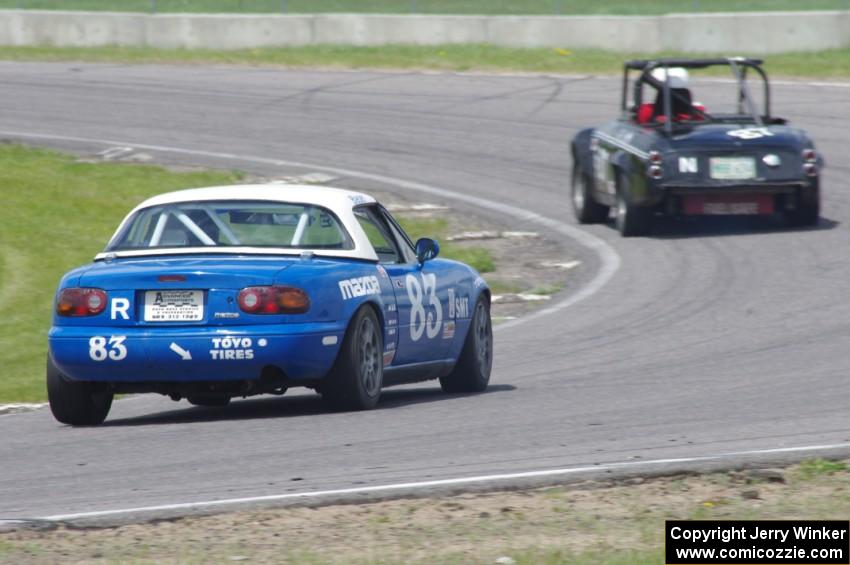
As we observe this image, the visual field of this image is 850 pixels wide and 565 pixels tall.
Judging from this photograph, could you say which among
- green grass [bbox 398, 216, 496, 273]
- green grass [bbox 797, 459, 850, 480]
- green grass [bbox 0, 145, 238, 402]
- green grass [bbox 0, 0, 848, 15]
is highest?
green grass [bbox 0, 0, 848, 15]

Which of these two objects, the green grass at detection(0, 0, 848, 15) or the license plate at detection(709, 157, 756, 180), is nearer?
the license plate at detection(709, 157, 756, 180)

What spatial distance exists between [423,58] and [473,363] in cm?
2144

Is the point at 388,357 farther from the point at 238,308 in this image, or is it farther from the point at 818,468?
the point at 818,468

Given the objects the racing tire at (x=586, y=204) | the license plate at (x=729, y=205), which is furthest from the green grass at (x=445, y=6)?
the license plate at (x=729, y=205)

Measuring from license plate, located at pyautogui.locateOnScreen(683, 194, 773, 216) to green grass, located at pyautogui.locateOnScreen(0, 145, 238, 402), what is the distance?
6.15 metres

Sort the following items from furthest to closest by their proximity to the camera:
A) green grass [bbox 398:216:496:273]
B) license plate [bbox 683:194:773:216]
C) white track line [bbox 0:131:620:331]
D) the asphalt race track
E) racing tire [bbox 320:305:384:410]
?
license plate [bbox 683:194:773:216] < green grass [bbox 398:216:496:273] < white track line [bbox 0:131:620:331] < racing tire [bbox 320:305:384:410] < the asphalt race track

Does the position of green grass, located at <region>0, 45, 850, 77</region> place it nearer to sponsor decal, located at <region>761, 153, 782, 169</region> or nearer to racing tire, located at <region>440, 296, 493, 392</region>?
sponsor decal, located at <region>761, 153, 782, 169</region>

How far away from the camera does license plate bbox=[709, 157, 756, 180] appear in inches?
688

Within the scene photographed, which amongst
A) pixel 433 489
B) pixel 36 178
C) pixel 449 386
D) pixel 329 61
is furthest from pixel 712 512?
pixel 329 61

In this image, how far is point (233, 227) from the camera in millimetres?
9383

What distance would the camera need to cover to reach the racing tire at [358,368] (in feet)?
29.3

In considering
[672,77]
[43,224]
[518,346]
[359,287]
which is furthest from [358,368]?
[672,77]

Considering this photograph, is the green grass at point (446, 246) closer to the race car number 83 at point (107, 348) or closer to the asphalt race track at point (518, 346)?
the asphalt race track at point (518, 346)

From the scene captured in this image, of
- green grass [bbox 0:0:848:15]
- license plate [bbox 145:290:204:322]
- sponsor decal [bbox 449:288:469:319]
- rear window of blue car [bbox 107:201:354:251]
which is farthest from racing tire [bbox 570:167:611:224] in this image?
green grass [bbox 0:0:848:15]
